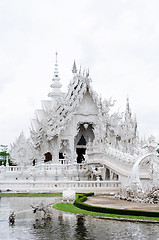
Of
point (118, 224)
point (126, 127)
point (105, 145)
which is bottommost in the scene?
point (118, 224)

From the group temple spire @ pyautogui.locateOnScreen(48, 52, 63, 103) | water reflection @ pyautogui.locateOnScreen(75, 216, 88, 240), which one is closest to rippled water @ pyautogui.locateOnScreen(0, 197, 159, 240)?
water reflection @ pyautogui.locateOnScreen(75, 216, 88, 240)

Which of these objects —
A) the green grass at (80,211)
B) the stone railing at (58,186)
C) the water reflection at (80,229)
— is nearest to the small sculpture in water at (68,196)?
the green grass at (80,211)

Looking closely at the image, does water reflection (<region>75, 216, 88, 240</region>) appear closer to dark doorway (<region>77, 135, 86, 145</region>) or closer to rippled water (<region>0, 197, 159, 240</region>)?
rippled water (<region>0, 197, 159, 240</region>)

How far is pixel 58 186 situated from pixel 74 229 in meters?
10.9

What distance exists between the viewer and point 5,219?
33.0ft

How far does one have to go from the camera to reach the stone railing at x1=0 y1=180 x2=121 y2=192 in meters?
18.9

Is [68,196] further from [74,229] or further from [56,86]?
[56,86]

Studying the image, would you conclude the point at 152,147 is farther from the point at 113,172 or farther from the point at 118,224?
the point at 118,224

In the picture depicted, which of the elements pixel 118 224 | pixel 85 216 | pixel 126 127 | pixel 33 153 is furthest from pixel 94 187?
pixel 126 127

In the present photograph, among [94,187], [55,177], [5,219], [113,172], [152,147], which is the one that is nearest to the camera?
[5,219]

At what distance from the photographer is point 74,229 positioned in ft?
28.0

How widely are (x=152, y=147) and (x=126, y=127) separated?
51.8 feet

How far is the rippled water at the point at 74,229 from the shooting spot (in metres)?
7.74

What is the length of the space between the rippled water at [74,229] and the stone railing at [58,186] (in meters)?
8.51
